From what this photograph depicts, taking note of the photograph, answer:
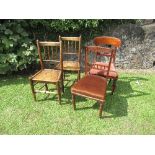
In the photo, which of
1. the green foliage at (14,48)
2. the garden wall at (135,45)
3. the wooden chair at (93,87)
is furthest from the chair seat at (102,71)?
the green foliage at (14,48)

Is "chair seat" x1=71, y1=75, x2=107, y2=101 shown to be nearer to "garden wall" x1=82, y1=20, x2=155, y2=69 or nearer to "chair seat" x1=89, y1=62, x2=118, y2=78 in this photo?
"chair seat" x1=89, y1=62, x2=118, y2=78

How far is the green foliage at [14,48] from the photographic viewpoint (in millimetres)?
5746

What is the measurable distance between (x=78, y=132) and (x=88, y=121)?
0.37 metres

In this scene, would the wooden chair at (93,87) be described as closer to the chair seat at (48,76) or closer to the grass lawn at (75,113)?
the grass lawn at (75,113)

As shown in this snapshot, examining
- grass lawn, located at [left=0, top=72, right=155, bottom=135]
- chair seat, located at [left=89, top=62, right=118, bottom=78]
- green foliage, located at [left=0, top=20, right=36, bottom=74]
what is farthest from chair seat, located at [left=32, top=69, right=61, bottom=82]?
green foliage, located at [left=0, top=20, right=36, bottom=74]

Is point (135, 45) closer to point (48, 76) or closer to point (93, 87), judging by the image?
point (93, 87)

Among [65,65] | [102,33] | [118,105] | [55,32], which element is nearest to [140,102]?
[118,105]

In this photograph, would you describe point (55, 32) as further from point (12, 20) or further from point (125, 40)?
point (125, 40)

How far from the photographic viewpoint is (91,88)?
175 inches

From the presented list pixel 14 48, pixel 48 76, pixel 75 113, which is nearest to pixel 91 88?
pixel 75 113

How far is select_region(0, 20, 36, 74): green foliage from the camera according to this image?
18.9 feet

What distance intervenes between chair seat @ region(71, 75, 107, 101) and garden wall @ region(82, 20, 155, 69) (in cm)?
214

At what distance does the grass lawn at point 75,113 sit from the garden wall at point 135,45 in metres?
1.10

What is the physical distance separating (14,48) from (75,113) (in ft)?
8.33
